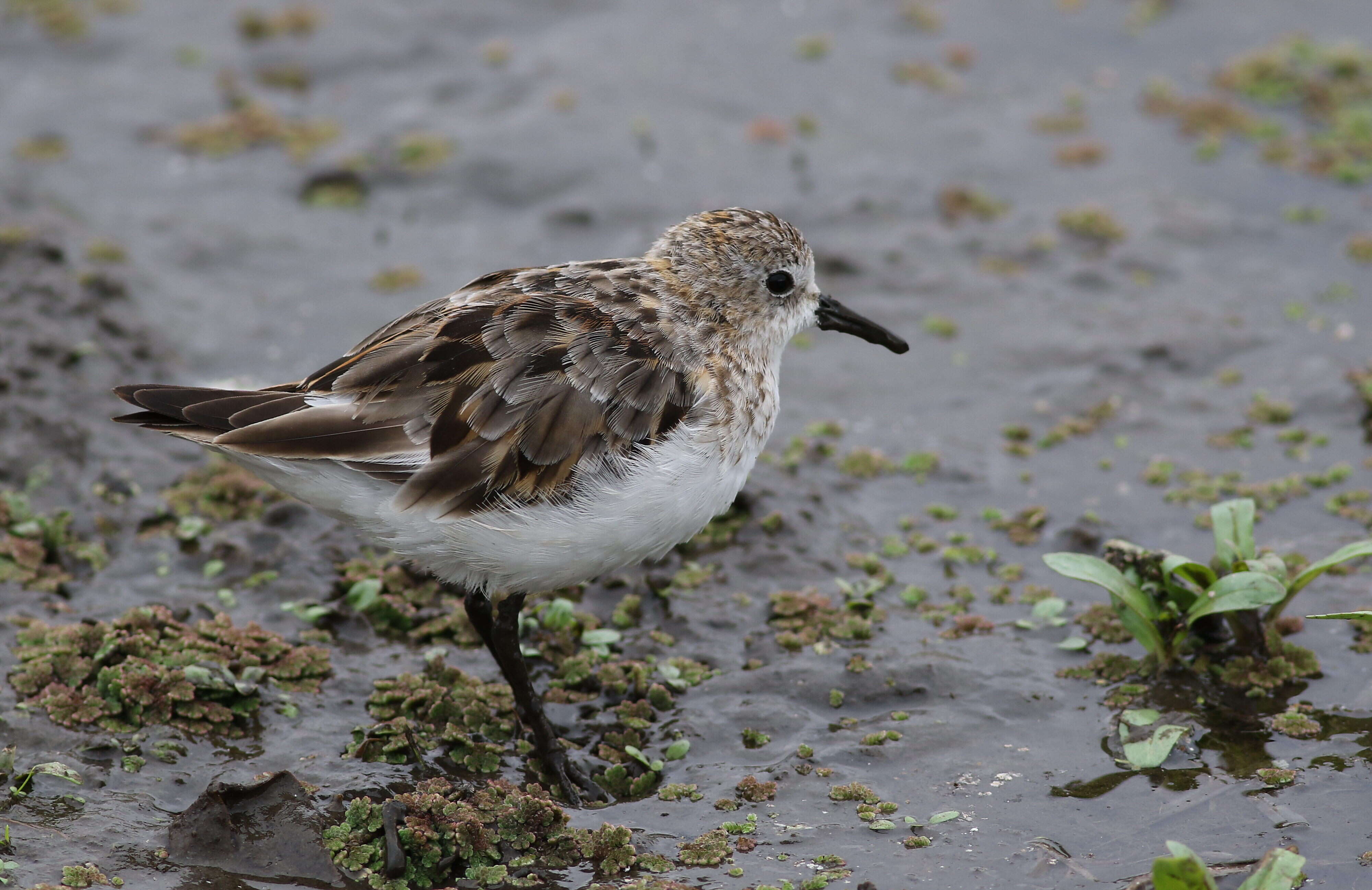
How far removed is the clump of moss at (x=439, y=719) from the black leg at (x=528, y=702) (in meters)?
0.22

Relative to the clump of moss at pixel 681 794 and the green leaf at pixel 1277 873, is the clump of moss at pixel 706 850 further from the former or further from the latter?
the green leaf at pixel 1277 873

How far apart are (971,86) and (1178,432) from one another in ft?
16.0

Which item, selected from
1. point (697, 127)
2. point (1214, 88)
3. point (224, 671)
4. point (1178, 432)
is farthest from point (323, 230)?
point (1214, 88)

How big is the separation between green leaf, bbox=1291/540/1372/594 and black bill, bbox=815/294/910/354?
239 cm

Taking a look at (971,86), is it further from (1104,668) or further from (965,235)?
(1104,668)

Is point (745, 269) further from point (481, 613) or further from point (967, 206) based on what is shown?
point (967, 206)

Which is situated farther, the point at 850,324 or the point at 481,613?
the point at 850,324

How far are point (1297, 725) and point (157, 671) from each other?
540cm

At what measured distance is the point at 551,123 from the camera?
12.2m

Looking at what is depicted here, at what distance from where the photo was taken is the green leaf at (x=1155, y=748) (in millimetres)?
6184

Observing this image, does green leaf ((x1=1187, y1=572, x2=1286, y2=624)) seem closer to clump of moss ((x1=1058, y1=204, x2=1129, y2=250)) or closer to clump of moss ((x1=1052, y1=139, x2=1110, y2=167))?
clump of moss ((x1=1058, y1=204, x2=1129, y2=250))

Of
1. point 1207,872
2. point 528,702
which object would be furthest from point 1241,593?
point 528,702

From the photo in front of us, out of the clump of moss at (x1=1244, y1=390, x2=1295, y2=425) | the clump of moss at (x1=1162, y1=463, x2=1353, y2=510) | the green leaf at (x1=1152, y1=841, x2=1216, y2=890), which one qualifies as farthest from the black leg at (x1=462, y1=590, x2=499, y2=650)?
the clump of moss at (x1=1244, y1=390, x2=1295, y2=425)

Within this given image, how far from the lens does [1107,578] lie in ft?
22.0
